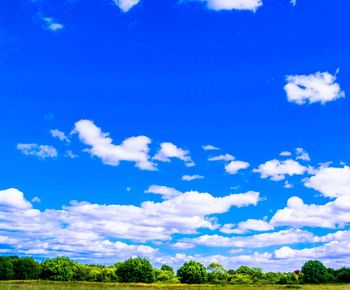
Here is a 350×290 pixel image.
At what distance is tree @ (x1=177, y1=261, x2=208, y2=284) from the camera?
411ft

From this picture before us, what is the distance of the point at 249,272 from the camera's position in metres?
151

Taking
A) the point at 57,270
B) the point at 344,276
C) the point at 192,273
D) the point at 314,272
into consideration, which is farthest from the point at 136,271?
the point at 344,276

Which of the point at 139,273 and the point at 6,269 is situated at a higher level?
the point at 6,269

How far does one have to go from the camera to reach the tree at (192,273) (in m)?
125

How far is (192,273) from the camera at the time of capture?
412 feet

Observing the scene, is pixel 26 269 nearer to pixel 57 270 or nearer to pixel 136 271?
pixel 57 270

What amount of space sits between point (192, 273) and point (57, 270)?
1547 inches

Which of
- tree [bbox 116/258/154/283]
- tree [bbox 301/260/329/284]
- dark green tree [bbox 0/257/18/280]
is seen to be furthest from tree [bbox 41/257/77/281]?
tree [bbox 301/260/329/284]

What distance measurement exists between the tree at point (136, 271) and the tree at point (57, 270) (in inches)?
591

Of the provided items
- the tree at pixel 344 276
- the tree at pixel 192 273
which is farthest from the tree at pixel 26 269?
the tree at pixel 344 276

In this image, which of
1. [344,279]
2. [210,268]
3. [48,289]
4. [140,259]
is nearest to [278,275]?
[210,268]

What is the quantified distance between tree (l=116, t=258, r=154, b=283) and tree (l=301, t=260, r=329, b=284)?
43380 millimetres

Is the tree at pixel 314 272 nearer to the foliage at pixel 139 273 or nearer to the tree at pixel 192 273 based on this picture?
the foliage at pixel 139 273

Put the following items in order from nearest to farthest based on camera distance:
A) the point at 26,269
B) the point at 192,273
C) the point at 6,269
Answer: the point at 6,269
the point at 26,269
the point at 192,273
